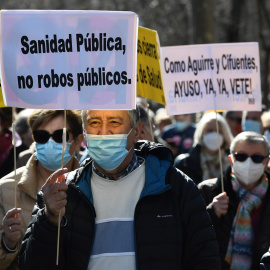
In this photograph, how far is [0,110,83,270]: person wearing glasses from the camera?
427 centimetres

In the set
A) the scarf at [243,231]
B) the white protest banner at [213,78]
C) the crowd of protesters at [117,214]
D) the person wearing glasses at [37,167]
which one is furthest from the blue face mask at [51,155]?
the white protest banner at [213,78]

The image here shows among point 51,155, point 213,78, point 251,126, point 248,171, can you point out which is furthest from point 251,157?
point 251,126

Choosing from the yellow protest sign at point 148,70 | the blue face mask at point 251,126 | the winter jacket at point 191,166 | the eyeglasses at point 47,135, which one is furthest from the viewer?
the blue face mask at point 251,126

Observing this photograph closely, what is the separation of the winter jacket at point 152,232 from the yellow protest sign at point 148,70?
187 centimetres

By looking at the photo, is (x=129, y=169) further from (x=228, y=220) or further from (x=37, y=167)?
(x=228, y=220)

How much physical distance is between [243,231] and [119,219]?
1519mm

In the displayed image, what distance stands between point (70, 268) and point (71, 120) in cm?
147

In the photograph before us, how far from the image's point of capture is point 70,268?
353cm

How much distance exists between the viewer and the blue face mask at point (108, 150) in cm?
362

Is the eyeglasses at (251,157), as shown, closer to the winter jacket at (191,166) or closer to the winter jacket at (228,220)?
the winter jacket at (228,220)

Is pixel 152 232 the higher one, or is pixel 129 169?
pixel 129 169

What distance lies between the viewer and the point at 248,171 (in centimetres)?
508

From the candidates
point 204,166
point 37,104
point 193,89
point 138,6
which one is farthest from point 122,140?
point 138,6

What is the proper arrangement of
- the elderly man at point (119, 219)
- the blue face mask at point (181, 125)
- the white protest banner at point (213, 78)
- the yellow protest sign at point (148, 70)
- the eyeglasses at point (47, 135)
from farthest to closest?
the blue face mask at point (181, 125) < the white protest banner at point (213, 78) < the yellow protest sign at point (148, 70) < the eyeglasses at point (47, 135) < the elderly man at point (119, 219)
